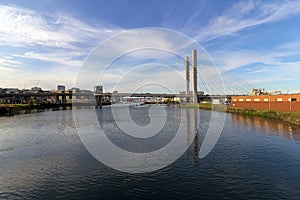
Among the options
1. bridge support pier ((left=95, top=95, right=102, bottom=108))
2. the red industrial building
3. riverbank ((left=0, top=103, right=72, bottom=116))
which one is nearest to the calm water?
the red industrial building

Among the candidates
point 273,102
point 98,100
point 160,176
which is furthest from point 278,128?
point 98,100

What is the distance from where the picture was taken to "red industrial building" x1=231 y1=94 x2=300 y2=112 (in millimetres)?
41603

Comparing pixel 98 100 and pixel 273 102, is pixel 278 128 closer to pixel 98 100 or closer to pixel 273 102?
pixel 273 102

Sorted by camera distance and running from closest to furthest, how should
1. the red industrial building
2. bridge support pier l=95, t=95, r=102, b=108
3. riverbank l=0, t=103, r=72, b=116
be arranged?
the red industrial building → riverbank l=0, t=103, r=72, b=116 → bridge support pier l=95, t=95, r=102, b=108

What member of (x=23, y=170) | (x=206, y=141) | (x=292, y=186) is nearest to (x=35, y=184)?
(x=23, y=170)

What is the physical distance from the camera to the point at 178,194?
10.3 m

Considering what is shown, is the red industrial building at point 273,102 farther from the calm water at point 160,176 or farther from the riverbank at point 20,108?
the riverbank at point 20,108

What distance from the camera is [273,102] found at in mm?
48250

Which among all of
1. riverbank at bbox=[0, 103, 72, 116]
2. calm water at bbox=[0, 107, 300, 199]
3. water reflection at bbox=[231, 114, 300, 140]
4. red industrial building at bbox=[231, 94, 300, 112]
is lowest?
calm water at bbox=[0, 107, 300, 199]

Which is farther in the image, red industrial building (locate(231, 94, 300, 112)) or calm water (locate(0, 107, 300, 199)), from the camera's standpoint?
red industrial building (locate(231, 94, 300, 112))

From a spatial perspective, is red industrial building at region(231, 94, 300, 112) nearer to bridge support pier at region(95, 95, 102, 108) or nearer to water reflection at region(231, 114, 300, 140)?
water reflection at region(231, 114, 300, 140)

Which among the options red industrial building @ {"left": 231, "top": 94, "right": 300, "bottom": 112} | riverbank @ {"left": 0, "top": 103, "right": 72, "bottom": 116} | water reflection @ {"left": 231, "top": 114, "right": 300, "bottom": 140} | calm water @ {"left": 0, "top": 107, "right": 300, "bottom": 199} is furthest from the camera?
riverbank @ {"left": 0, "top": 103, "right": 72, "bottom": 116}

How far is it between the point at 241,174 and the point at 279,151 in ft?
25.1

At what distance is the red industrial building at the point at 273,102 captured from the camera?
4160 centimetres
